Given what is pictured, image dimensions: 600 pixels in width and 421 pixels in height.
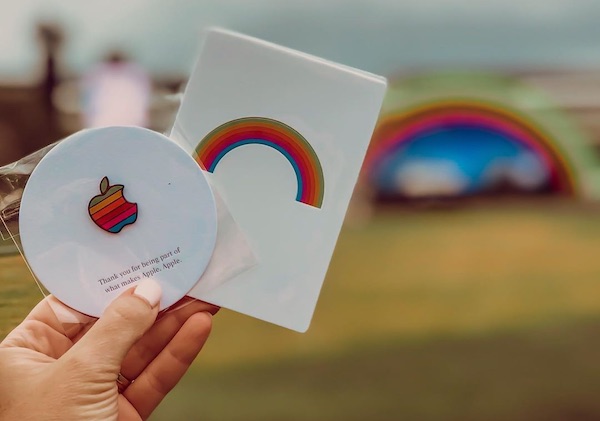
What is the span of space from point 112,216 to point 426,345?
1473 mm

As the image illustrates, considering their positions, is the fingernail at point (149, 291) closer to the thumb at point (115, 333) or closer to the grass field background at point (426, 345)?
the thumb at point (115, 333)

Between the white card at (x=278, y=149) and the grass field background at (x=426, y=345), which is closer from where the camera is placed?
the white card at (x=278, y=149)

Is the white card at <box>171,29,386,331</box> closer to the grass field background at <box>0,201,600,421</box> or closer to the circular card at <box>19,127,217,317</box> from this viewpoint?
the circular card at <box>19,127,217,317</box>

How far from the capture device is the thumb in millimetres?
613

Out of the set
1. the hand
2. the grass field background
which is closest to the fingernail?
the hand

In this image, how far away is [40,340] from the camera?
707 millimetres

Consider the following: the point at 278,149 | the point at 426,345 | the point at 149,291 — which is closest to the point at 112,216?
the point at 149,291

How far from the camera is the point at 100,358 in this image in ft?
2.02

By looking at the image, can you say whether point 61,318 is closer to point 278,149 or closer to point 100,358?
point 100,358

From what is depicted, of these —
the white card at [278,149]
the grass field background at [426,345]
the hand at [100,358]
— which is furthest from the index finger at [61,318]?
the grass field background at [426,345]

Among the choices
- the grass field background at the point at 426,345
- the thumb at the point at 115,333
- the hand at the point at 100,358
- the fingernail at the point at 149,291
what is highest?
the fingernail at the point at 149,291

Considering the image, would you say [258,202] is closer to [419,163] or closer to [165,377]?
[165,377]

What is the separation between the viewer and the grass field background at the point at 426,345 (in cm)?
177

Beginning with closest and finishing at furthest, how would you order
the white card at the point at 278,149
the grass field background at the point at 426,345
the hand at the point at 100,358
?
the hand at the point at 100,358 < the white card at the point at 278,149 < the grass field background at the point at 426,345
